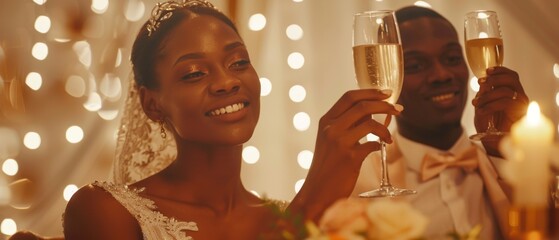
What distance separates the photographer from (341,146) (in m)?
1.58

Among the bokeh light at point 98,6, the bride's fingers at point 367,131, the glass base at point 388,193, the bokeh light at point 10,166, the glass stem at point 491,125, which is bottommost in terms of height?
the bokeh light at point 10,166

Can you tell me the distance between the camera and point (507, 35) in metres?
2.87

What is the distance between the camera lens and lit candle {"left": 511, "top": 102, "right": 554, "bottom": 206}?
669mm

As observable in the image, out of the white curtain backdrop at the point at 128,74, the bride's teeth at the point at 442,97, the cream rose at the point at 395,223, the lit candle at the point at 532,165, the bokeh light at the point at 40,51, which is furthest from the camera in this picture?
the bokeh light at the point at 40,51

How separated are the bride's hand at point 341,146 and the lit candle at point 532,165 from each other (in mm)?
791

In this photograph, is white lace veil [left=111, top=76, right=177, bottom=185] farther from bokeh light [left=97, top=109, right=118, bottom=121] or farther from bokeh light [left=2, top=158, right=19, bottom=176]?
→ bokeh light [left=2, top=158, right=19, bottom=176]

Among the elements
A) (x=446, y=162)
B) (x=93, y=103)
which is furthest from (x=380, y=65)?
(x=93, y=103)

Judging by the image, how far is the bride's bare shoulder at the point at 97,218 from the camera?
70.9 inches

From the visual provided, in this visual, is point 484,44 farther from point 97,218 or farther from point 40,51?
point 40,51

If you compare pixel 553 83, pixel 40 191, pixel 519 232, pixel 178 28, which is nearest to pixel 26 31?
pixel 40 191

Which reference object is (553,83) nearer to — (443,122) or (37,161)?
(443,122)

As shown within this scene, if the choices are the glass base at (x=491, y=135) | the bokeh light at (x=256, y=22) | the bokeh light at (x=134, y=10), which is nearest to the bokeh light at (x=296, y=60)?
the bokeh light at (x=256, y=22)

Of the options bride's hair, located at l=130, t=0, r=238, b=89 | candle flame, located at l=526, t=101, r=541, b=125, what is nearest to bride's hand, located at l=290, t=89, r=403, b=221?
bride's hair, located at l=130, t=0, r=238, b=89

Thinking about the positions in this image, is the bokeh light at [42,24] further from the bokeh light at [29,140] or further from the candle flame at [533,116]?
the candle flame at [533,116]
